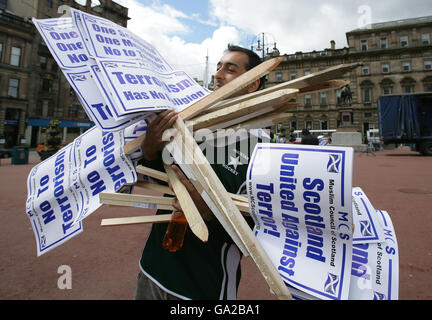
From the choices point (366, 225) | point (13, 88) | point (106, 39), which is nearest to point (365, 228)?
point (366, 225)

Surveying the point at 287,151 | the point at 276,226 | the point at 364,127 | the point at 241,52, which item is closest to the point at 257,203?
the point at 276,226

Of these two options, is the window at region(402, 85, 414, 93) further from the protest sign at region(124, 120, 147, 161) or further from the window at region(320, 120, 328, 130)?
the protest sign at region(124, 120, 147, 161)

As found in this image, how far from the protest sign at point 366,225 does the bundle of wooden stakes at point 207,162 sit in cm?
43

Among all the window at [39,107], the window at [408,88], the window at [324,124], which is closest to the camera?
the window at [39,107]

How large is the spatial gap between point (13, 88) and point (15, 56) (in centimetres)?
426

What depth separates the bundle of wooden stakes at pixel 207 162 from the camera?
932 mm

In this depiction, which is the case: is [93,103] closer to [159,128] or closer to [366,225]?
[159,128]

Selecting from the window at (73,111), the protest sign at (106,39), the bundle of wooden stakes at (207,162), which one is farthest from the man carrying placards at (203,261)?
the window at (73,111)

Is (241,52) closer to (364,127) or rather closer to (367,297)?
(367,297)

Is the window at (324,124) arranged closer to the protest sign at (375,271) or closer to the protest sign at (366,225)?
the protest sign at (366,225)

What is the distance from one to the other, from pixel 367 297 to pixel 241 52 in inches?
62.6

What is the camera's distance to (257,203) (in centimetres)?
101

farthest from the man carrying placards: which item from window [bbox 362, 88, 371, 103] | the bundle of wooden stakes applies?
window [bbox 362, 88, 371, 103]

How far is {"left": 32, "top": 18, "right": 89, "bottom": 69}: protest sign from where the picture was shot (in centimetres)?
116
